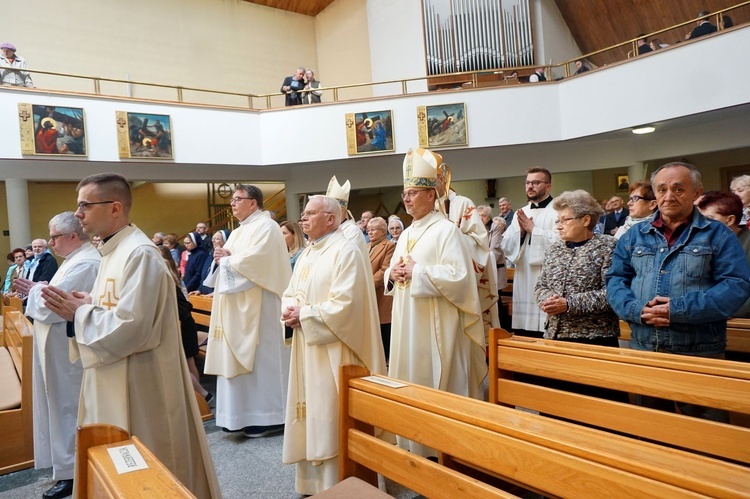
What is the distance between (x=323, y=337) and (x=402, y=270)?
67cm

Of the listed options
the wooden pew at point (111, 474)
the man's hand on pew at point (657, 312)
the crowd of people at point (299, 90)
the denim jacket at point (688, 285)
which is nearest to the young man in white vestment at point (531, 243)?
the denim jacket at point (688, 285)

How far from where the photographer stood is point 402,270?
3312 mm

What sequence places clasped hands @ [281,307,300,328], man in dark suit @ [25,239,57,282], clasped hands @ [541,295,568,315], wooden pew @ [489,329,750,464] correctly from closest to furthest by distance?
wooden pew @ [489,329,750,464] < clasped hands @ [541,295,568,315] < clasped hands @ [281,307,300,328] < man in dark suit @ [25,239,57,282]

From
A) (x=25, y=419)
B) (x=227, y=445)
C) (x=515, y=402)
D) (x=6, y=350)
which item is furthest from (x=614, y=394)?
(x=6, y=350)

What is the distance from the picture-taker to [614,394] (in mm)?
2660

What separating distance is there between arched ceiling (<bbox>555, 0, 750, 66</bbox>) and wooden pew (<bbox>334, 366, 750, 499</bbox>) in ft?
39.4

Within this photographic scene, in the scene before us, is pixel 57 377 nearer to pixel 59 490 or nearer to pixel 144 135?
pixel 59 490

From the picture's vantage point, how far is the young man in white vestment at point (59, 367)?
329 centimetres

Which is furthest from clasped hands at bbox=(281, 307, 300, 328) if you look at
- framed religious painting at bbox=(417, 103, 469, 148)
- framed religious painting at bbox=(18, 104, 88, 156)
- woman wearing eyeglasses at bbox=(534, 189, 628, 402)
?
framed religious painting at bbox=(417, 103, 469, 148)

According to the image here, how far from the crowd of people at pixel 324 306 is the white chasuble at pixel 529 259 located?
2 centimetres

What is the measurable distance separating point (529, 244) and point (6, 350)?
505 centimetres

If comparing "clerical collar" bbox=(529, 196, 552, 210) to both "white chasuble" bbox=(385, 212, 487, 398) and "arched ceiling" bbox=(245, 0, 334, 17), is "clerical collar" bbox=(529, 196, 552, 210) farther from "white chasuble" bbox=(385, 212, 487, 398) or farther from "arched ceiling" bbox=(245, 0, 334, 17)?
"arched ceiling" bbox=(245, 0, 334, 17)

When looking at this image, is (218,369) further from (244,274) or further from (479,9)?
(479,9)

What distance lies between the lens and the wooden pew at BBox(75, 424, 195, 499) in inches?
52.5
